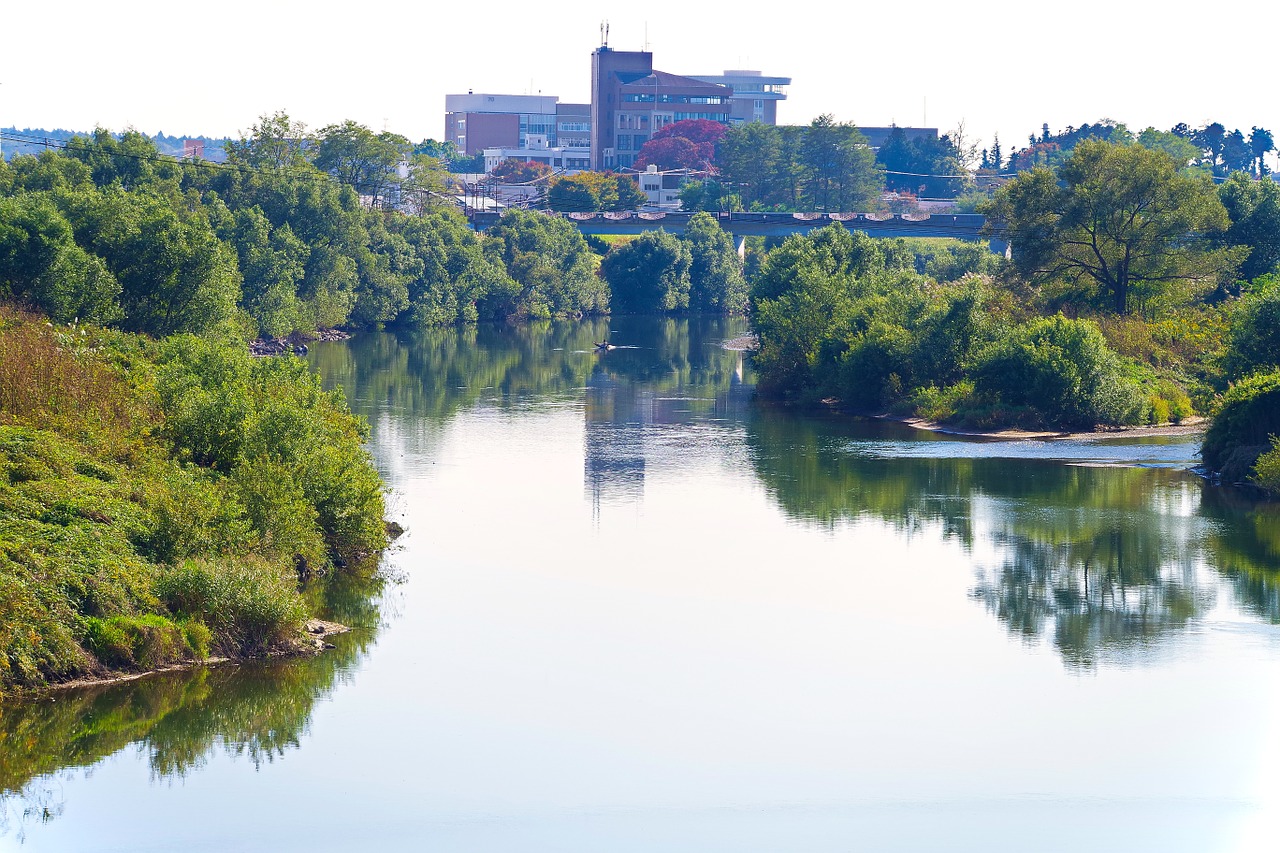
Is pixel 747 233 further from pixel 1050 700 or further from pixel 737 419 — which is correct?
pixel 1050 700

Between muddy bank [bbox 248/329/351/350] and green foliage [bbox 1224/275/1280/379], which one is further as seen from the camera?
muddy bank [bbox 248/329/351/350]

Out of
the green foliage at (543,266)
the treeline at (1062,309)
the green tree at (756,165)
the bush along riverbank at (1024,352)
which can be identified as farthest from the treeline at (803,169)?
the bush along riverbank at (1024,352)

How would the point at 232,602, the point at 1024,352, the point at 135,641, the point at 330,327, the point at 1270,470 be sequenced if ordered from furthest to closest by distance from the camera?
the point at 330,327 → the point at 1024,352 → the point at 1270,470 → the point at 232,602 → the point at 135,641

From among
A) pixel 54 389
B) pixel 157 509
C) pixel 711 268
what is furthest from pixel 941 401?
pixel 711 268

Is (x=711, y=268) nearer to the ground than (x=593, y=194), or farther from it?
nearer to the ground

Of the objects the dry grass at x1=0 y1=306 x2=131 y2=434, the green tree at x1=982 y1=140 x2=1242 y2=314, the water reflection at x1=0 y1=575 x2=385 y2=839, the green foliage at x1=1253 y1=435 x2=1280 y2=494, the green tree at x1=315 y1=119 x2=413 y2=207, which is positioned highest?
the green tree at x1=315 y1=119 x2=413 y2=207

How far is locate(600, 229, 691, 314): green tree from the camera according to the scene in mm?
130250

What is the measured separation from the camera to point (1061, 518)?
135 ft

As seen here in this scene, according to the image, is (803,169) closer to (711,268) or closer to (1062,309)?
(711,268)

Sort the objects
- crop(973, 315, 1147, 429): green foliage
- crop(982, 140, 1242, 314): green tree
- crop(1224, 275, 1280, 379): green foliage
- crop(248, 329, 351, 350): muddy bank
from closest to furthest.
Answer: crop(1224, 275, 1280, 379): green foliage
crop(973, 315, 1147, 429): green foliage
crop(982, 140, 1242, 314): green tree
crop(248, 329, 351, 350): muddy bank

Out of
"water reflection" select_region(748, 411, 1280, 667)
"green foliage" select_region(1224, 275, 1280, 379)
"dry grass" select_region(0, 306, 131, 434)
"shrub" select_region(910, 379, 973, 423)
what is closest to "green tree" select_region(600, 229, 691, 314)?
"shrub" select_region(910, 379, 973, 423)

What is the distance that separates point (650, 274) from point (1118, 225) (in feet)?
208

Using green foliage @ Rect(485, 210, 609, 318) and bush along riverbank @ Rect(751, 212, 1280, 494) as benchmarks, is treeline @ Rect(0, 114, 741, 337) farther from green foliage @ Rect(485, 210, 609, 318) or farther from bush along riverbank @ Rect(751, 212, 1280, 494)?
bush along riverbank @ Rect(751, 212, 1280, 494)

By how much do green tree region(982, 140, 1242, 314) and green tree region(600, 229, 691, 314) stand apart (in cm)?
5782
